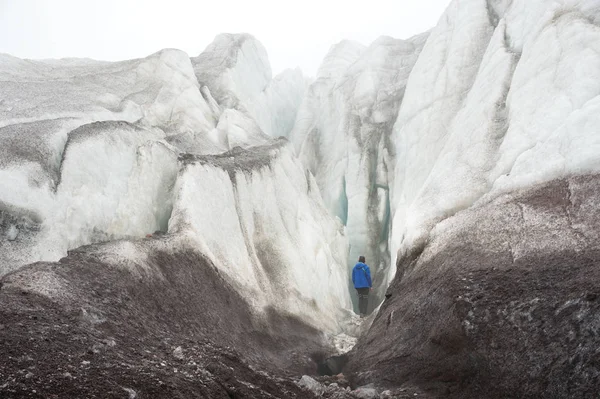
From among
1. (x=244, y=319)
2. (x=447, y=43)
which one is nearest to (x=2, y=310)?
(x=244, y=319)

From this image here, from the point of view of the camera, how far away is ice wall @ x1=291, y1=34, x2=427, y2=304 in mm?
20281

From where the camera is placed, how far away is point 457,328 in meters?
6.81

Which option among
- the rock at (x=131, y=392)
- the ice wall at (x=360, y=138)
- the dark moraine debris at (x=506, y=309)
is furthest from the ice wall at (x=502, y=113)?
the rock at (x=131, y=392)

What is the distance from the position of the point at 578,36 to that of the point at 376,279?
1051cm

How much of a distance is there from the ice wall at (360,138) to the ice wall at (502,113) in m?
1.96

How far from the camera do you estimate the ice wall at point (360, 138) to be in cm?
2028

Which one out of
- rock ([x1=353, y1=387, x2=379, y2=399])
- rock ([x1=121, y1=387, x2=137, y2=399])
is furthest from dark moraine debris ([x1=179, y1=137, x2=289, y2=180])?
rock ([x1=121, y1=387, x2=137, y2=399])

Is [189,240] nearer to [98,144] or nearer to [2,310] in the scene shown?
[98,144]

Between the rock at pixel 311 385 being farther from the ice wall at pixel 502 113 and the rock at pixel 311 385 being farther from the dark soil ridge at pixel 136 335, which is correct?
the ice wall at pixel 502 113

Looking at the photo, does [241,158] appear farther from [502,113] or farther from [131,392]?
[131,392]

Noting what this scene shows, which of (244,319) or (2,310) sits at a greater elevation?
(2,310)

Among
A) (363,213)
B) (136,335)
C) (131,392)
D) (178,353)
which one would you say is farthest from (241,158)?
(131,392)

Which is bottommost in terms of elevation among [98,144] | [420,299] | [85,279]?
[420,299]

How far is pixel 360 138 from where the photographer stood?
73.8 feet
